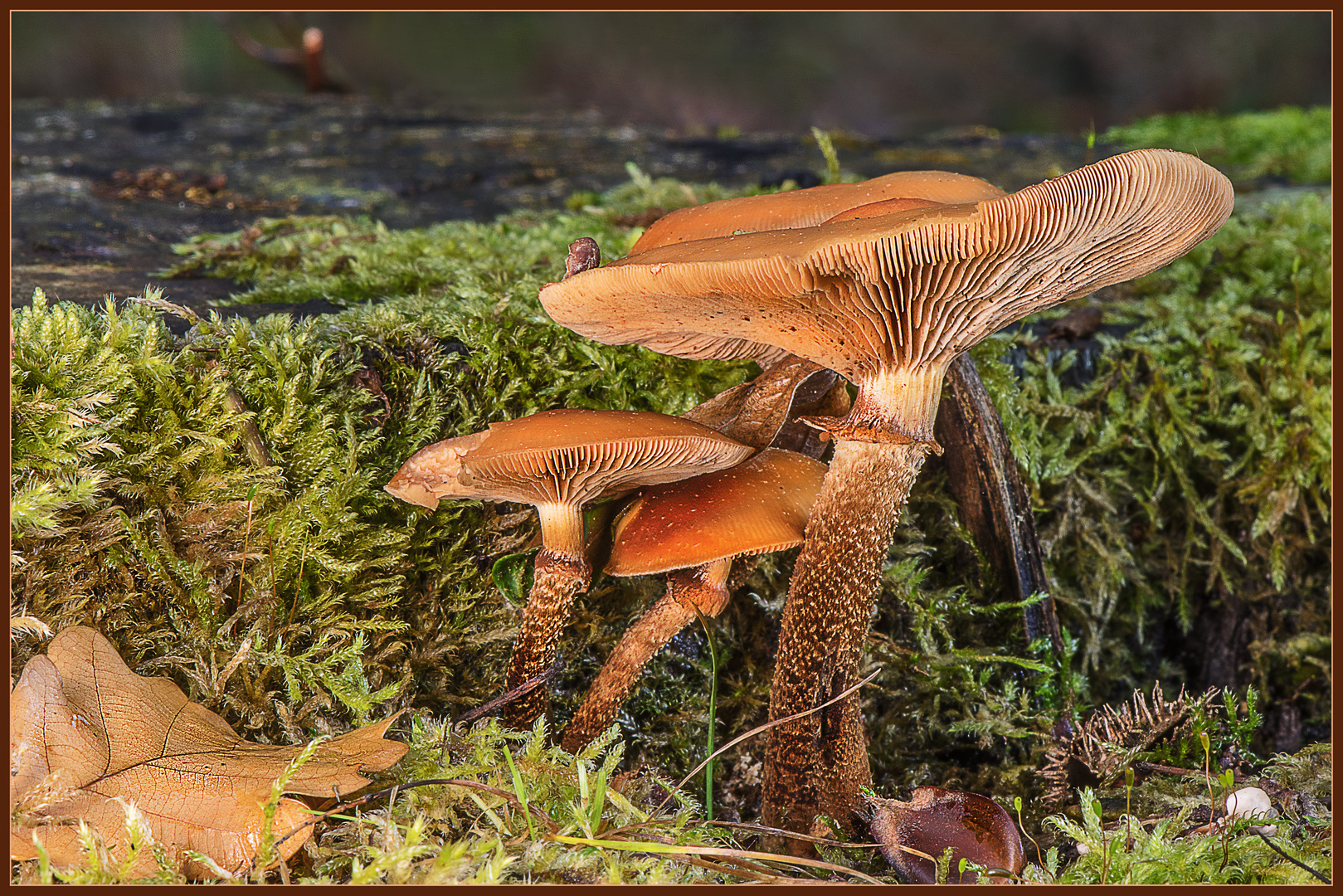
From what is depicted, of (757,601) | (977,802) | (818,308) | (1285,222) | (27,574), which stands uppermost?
(1285,222)

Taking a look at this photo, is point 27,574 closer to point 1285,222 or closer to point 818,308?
point 818,308

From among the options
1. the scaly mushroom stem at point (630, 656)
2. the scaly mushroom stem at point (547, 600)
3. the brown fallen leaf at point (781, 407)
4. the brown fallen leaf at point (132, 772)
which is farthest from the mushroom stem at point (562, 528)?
the brown fallen leaf at point (132, 772)

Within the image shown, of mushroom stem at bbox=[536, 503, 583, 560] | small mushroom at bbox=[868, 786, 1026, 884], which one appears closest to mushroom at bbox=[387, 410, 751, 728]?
mushroom stem at bbox=[536, 503, 583, 560]

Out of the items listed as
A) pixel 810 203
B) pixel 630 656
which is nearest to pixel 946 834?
pixel 630 656

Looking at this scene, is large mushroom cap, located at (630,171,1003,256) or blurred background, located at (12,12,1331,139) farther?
blurred background, located at (12,12,1331,139)

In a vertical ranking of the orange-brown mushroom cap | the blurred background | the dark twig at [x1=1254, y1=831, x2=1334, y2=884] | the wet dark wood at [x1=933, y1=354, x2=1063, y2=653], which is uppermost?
the blurred background

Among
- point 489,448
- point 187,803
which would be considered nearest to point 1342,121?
point 489,448

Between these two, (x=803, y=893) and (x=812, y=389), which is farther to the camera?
(x=812, y=389)

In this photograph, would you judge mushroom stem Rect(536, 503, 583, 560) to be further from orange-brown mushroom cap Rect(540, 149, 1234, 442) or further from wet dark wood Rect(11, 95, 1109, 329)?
wet dark wood Rect(11, 95, 1109, 329)

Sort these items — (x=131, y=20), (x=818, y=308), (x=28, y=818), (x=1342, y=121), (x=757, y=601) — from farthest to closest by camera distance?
(x=131, y=20), (x=757, y=601), (x=1342, y=121), (x=818, y=308), (x=28, y=818)
